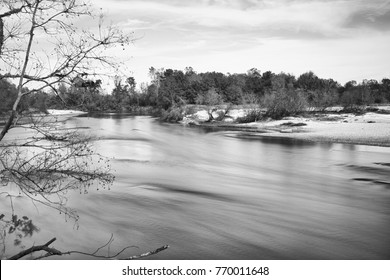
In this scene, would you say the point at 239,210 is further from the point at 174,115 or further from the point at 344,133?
the point at 174,115

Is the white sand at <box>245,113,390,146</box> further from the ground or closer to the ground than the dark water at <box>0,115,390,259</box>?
further from the ground

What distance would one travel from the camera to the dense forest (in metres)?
4.88

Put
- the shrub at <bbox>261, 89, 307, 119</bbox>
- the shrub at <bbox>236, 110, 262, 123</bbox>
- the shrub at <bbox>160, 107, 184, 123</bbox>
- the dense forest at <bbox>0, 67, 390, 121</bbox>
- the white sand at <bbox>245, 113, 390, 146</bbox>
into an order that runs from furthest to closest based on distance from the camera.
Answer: the shrub at <bbox>160, 107, 184, 123</bbox> < the shrub at <bbox>236, 110, 262, 123</bbox> < the shrub at <bbox>261, 89, 307, 119</bbox> < the white sand at <bbox>245, 113, 390, 146</bbox> < the dense forest at <bbox>0, 67, 390, 121</bbox>

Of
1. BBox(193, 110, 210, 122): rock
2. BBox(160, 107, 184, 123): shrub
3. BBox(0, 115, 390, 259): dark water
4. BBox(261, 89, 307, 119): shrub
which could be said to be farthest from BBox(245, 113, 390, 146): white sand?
BBox(160, 107, 184, 123): shrub

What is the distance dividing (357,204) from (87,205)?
10.1 metres

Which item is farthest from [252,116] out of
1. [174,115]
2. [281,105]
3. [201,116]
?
[174,115]

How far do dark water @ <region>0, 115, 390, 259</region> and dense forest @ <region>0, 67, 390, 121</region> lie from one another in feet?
8.19

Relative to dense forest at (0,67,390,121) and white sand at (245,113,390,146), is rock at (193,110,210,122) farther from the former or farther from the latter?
white sand at (245,113,390,146)

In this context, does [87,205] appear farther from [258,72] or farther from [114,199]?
[258,72]

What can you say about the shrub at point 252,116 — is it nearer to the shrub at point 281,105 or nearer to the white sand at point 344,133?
the shrub at point 281,105

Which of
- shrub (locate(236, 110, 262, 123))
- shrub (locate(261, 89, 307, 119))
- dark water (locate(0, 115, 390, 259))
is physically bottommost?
dark water (locate(0, 115, 390, 259))

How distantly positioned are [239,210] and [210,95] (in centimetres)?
5728

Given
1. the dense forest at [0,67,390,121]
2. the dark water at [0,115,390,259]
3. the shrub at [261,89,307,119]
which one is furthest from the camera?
the shrub at [261,89,307,119]

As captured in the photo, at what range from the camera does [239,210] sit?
1229 cm
